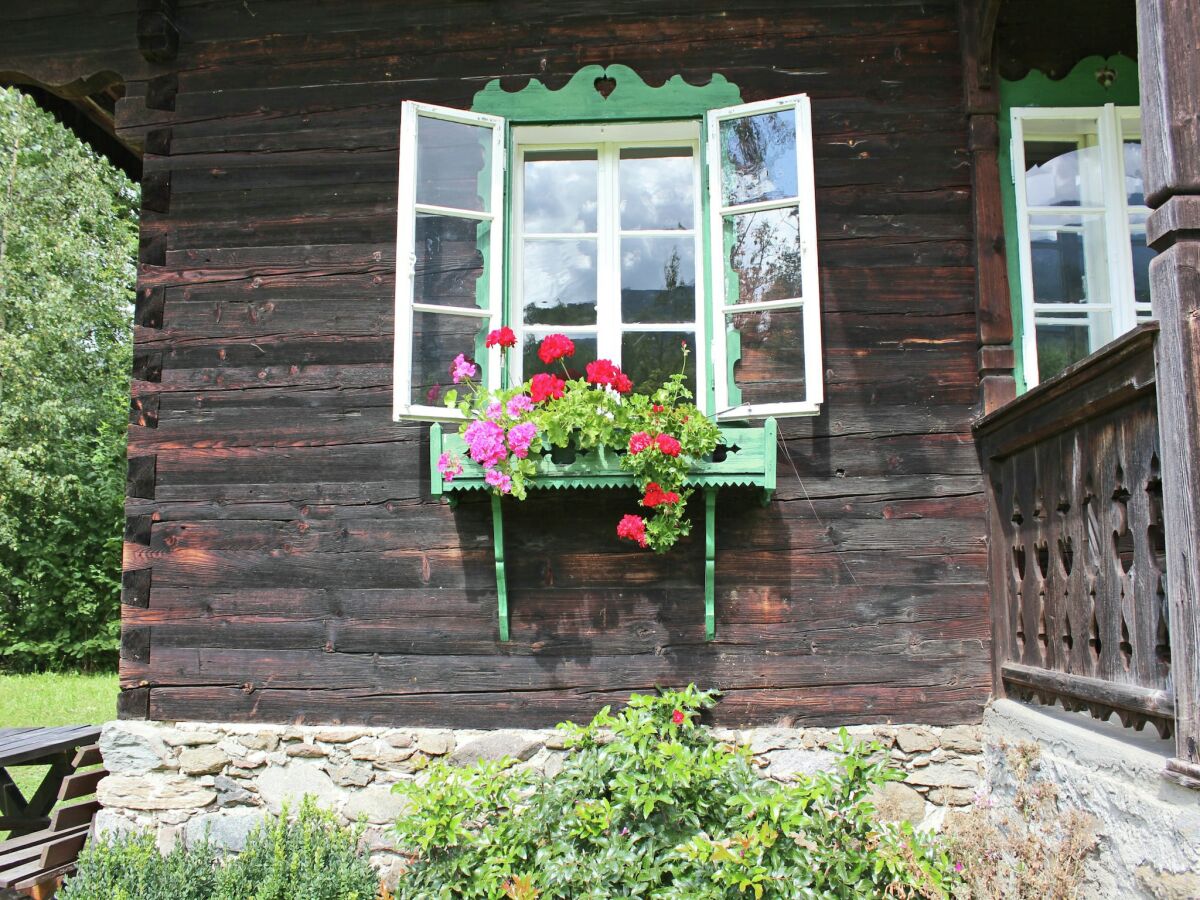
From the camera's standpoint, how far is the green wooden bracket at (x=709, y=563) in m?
3.57

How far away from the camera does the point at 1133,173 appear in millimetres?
3965

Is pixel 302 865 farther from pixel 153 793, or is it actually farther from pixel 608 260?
pixel 608 260

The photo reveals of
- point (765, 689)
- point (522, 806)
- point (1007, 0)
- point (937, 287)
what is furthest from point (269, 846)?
point (1007, 0)

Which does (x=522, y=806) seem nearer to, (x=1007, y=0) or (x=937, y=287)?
(x=937, y=287)

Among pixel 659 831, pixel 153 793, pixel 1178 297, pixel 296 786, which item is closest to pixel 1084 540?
pixel 1178 297

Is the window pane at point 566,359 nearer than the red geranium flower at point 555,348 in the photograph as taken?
No

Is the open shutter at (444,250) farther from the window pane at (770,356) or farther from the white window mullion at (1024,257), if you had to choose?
the white window mullion at (1024,257)

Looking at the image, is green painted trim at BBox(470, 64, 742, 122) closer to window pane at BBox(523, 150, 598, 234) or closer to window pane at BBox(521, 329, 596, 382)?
window pane at BBox(523, 150, 598, 234)

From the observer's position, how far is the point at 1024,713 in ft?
11.0

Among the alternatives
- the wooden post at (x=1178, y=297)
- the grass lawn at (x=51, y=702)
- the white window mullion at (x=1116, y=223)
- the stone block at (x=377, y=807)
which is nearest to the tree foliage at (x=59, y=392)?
the grass lawn at (x=51, y=702)

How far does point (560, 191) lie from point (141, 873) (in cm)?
301

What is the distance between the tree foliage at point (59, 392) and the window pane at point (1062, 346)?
11.0m

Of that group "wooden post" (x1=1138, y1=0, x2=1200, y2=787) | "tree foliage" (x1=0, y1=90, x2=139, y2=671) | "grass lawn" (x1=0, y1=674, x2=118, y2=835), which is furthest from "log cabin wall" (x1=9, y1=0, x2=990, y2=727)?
"tree foliage" (x1=0, y1=90, x2=139, y2=671)

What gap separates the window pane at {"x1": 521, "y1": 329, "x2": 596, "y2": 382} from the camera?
394 cm
